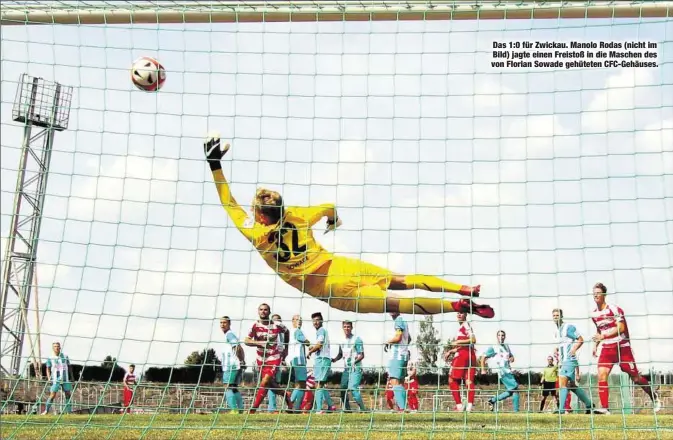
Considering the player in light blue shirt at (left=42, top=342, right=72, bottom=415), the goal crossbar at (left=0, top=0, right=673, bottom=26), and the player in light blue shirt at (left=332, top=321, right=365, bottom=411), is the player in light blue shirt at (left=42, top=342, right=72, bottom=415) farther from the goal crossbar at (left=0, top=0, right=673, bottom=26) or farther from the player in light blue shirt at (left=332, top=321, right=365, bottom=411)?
the goal crossbar at (left=0, top=0, right=673, bottom=26)

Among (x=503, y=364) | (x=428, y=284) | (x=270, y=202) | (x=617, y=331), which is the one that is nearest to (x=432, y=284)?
(x=428, y=284)

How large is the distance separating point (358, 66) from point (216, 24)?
131 centimetres

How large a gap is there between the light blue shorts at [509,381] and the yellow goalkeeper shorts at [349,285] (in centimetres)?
352

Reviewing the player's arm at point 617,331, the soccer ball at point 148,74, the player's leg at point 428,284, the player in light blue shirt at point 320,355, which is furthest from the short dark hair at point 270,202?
the player's arm at point 617,331

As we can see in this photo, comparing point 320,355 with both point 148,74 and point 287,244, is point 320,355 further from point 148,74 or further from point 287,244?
point 148,74

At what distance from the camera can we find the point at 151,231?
6.78m

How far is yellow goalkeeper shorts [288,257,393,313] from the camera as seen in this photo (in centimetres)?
693

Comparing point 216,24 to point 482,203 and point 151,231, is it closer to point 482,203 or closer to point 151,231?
point 151,231

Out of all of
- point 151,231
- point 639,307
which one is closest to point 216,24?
point 151,231

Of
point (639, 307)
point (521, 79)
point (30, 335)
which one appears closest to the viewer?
point (639, 307)

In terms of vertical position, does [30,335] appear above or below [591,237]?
below

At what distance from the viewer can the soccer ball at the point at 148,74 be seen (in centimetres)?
688

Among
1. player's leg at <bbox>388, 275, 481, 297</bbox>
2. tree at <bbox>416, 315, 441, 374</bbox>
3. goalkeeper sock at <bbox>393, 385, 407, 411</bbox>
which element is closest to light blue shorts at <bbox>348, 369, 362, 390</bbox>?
goalkeeper sock at <bbox>393, 385, 407, 411</bbox>

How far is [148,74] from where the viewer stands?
6.88m
